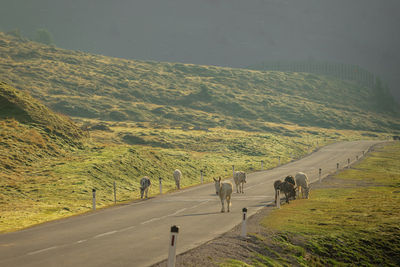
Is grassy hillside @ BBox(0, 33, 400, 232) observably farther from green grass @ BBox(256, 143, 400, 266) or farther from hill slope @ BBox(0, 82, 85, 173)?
green grass @ BBox(256, 143, 400, 266)

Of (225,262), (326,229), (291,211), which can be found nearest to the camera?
(225,262)

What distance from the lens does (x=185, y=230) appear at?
1852cm

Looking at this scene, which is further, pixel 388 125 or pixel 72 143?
pixel 388 125

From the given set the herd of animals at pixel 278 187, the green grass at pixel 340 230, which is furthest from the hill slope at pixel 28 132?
the green grass at pixel 340 230

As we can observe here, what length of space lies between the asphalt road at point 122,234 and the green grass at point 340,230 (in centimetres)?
271

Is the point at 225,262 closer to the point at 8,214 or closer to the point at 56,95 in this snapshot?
the point at 8,214

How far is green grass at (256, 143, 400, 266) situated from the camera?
17.7 meters

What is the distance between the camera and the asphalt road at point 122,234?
1346cm

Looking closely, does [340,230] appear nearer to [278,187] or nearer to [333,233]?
[333,233]

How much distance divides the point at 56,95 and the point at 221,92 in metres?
82.4

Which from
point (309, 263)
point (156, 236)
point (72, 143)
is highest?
point (72, 143)

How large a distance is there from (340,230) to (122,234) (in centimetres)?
1097

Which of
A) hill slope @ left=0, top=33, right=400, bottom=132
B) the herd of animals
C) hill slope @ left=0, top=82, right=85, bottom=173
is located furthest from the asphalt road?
hill slope @ left=0, top=33, right=400, bottom=132

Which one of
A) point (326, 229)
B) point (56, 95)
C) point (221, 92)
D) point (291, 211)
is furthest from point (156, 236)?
point (221, 92)
